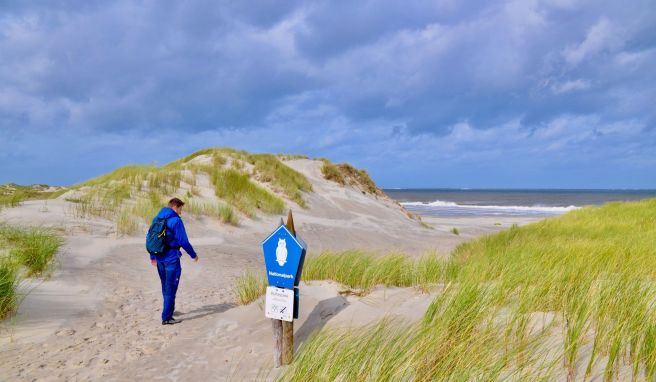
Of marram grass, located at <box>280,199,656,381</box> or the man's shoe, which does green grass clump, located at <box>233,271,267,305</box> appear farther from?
marram grass, located at <box>280,199,656,381</box>

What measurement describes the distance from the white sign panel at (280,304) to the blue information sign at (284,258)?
0.18 feet

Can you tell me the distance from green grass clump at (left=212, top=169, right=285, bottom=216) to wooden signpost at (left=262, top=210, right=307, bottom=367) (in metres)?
11.3

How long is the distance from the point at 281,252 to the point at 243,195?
1266 cm

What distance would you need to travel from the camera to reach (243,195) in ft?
53.3

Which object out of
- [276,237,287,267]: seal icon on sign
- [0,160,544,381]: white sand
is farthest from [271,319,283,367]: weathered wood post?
[276,237,287,267]: seal icon on sign

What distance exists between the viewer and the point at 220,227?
44.0 feet

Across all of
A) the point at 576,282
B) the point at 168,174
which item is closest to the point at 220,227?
the point at 168,174

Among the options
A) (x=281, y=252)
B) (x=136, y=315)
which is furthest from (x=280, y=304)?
(x=136, y=315)

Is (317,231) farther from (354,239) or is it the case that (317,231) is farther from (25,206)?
(25,206)

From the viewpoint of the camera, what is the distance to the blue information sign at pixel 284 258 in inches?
151

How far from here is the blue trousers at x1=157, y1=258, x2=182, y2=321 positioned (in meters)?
5.78

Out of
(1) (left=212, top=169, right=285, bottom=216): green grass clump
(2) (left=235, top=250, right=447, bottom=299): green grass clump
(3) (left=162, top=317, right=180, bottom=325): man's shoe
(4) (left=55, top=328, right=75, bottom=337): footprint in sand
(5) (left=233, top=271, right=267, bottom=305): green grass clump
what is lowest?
(3) (left=162, top=317, right=180, bottom=325): man's shoe

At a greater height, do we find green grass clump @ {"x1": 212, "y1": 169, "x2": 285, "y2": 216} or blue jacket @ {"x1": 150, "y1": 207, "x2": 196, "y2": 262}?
green grass clump @ {"x1": 212, "y1": 169, "x2": 285, "y2": 216}

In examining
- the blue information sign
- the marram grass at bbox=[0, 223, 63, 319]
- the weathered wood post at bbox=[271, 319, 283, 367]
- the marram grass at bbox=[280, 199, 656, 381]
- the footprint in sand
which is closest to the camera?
the marram grass at bbox=[280, 199, 656, 381]
